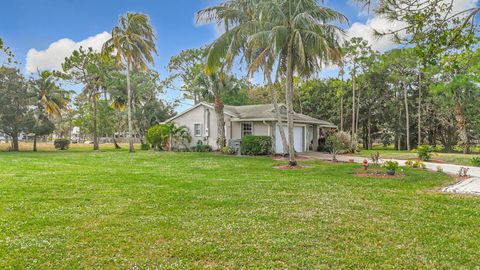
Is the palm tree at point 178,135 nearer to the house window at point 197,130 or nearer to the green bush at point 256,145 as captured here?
the house window at point 197,130

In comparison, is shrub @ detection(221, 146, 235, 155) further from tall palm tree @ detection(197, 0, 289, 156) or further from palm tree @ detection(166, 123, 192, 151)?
tall palm tree @ detection(197, 0, 289, 156)

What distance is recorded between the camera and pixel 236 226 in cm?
525

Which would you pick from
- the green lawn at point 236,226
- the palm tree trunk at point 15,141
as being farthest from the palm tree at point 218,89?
the palm tree trunk at point 15,141

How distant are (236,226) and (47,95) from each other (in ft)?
103

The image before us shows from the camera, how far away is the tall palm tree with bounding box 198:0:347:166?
43.2 feet

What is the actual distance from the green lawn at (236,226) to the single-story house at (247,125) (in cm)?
1250

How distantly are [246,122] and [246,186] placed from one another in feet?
45.2

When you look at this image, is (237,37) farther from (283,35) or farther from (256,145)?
(256,145)

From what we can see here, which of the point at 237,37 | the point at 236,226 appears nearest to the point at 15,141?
the point at 237,37

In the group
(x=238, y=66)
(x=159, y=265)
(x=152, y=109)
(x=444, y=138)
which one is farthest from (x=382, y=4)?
(x=444, y=138)

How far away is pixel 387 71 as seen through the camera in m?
32.8

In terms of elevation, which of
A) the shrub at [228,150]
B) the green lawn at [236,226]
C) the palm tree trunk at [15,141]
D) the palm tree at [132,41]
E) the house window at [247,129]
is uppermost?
the palm tree at [132,41]

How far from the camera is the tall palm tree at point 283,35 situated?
13.2 metres

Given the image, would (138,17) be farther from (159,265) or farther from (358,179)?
(159,265)
